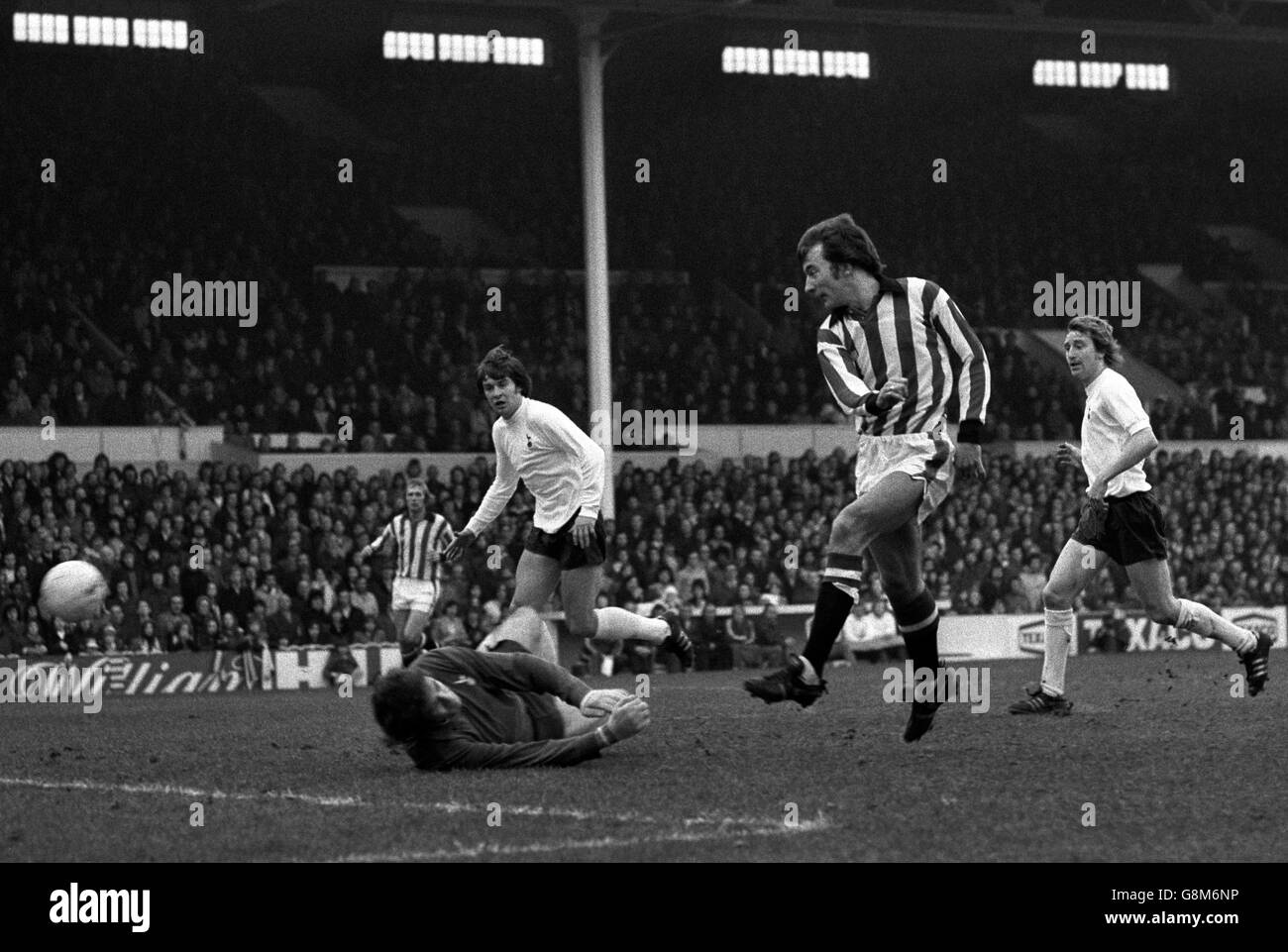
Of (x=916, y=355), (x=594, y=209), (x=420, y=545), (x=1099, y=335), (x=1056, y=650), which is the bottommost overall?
(x=1056, y=650)

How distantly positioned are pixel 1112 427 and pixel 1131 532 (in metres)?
0.59

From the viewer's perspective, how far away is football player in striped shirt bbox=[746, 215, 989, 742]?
827 cm

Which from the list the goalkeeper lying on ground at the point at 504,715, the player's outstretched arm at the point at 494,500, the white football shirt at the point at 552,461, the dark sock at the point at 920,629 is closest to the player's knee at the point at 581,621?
the white football shirt at the point at 552,461

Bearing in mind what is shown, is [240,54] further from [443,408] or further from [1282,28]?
[1282,28]

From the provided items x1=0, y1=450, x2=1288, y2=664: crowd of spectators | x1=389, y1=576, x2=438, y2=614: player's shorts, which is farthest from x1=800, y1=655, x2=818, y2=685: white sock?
x1=0, y1=450, x2=1288, y2=664: crowd of spectators

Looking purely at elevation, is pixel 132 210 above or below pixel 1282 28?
below

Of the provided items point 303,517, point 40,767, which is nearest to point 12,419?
point 303,517

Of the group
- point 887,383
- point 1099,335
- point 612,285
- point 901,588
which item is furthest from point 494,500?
point 612,285

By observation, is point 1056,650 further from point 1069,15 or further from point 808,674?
point 1069,15

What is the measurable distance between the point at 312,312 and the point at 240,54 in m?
8.23

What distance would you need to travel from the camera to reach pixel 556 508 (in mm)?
10492

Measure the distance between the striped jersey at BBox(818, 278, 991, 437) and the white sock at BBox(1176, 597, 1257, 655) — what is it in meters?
2.95

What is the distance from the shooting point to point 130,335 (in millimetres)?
26859
